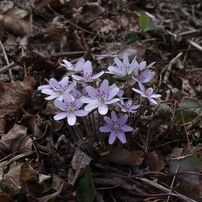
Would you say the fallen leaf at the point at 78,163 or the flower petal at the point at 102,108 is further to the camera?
the fallen leaf at the point at 78,163

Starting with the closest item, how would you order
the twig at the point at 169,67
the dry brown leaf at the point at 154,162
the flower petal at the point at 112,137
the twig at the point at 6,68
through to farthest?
the flower petal at the point at 112,137 < the dry brown leaf at the point at 154,162 < the twig at the point at 6,68 < the twig at the point at 169,67

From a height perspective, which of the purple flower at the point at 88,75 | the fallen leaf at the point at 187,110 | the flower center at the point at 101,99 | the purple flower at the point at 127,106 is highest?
the purple flower at the point at 88,75

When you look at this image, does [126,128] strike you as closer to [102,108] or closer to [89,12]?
[102,108]

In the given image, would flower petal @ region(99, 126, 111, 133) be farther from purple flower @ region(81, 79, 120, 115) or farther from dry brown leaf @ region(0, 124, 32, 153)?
dry brown leaf @ region(0, 124, 32, 153)

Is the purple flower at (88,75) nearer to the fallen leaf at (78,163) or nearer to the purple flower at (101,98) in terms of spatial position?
the purple flower at (101,98)

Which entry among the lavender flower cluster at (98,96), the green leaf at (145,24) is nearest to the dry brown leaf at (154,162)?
the lavender flower cluster at (98,96)

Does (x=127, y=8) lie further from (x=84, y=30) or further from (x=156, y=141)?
(x=156, y=141)

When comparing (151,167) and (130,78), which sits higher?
(130,78)

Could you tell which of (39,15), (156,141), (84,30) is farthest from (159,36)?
(156,141)
